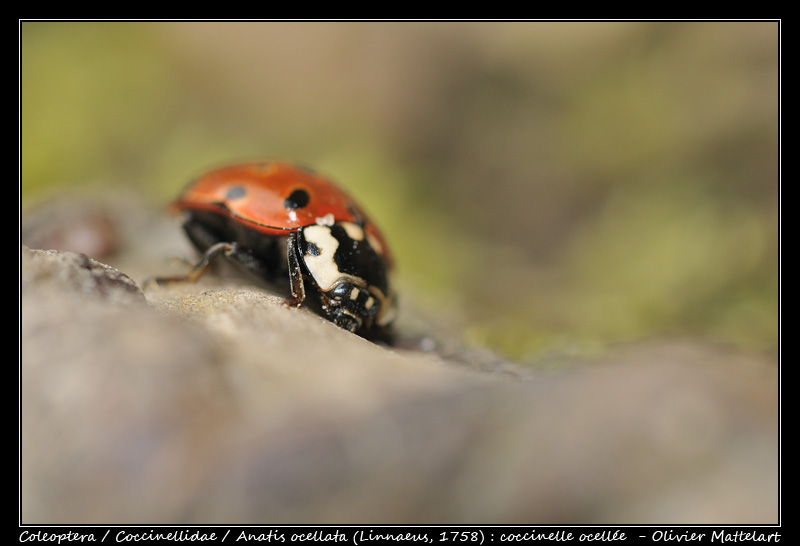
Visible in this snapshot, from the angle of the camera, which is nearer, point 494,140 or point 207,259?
point 207,259

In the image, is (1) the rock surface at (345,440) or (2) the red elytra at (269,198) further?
(2) the red elytra at (269,198)

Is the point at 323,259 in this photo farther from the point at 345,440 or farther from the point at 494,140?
the point at 494,140

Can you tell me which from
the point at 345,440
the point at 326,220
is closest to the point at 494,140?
the point at 326,220

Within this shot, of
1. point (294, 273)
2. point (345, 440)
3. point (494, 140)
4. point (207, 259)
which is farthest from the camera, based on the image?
point (494, 140)

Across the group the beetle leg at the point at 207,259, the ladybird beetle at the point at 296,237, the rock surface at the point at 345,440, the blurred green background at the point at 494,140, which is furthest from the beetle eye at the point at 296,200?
the blurred green background at the point at 494,140

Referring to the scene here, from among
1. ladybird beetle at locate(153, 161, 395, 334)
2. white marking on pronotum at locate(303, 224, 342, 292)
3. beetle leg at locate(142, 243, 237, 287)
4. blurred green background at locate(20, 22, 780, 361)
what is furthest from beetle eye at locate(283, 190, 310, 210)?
blurred green background at locate(20, 22, 780, 361)

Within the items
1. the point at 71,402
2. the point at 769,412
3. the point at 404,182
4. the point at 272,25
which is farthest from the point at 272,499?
the point at 272,25

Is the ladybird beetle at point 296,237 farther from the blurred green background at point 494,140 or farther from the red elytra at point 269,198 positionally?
the blurred green background at point 494,140
